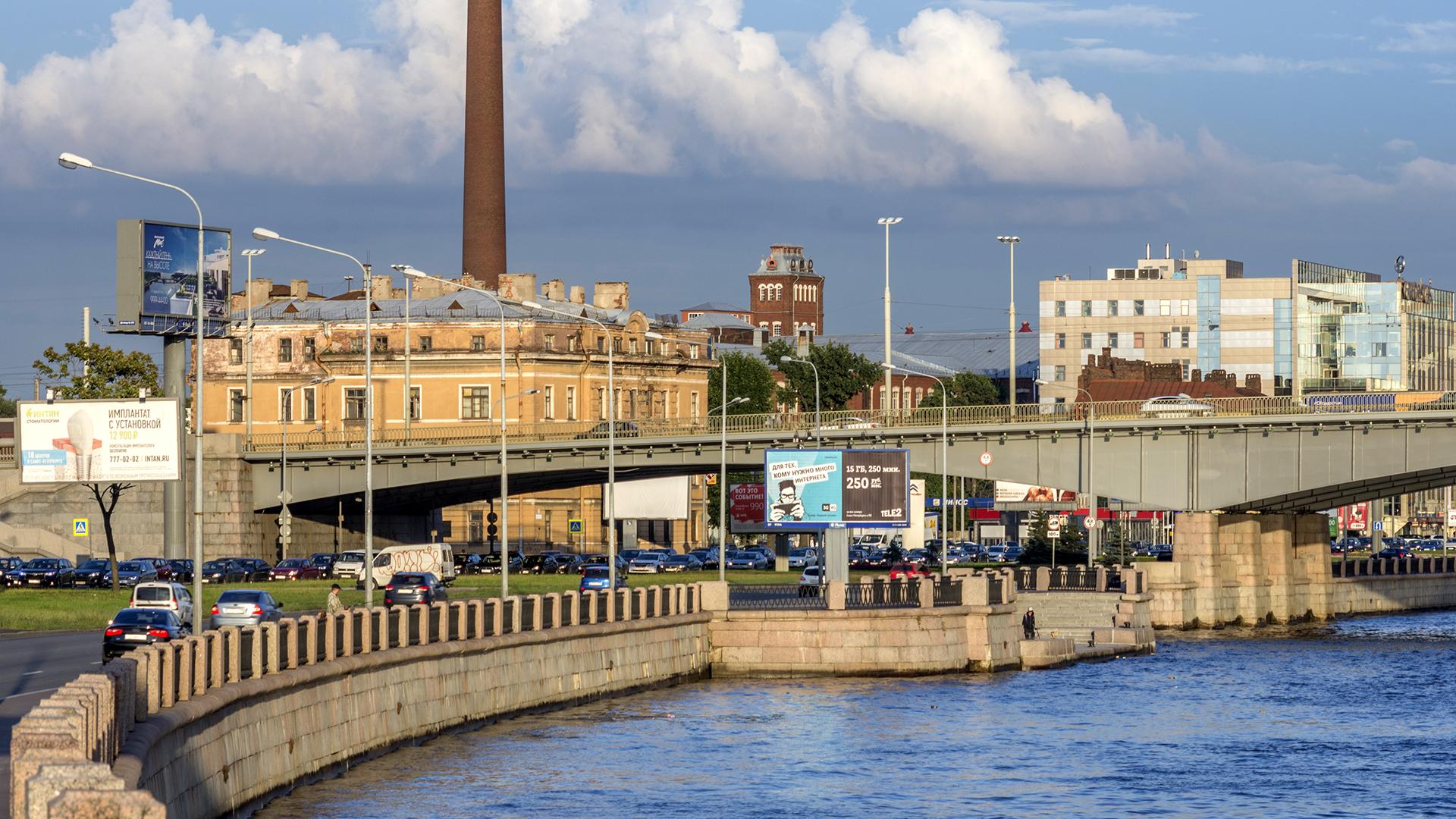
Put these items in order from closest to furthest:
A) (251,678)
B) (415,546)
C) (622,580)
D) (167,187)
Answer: (251,678), (167,187), (622,580), (415,546)

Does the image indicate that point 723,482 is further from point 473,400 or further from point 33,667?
point 473,400

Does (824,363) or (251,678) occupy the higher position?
(824,363)

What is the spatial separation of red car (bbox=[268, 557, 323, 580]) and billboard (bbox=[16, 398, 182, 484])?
92.3 feet

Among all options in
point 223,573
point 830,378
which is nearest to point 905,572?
point 223,573

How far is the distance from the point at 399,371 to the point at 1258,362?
86166mm

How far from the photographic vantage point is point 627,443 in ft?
321

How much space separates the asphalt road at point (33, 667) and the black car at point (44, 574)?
29.9 metres

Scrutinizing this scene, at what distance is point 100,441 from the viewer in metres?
66.2

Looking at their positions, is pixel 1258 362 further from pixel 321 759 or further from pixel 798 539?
pixel 321 759

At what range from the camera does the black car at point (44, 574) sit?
3600 inches

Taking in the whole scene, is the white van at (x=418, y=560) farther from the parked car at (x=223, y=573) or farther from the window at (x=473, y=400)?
the window at (x=473, y=400)

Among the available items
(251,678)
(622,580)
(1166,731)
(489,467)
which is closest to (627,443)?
(489,467)

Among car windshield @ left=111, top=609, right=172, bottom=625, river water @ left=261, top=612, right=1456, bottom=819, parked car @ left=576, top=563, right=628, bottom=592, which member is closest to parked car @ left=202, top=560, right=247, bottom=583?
parked car @ left=576, top=563, right=628, bottom=592

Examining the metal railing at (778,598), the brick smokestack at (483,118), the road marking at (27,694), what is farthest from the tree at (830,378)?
the road marking at (27,694)
